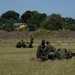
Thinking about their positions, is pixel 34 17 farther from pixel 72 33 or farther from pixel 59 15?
pixel 72 33

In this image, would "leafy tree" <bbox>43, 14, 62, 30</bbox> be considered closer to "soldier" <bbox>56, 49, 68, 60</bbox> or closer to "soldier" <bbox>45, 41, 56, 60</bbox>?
"soldier" <bbox>56, 49, 68, 60</bbox>

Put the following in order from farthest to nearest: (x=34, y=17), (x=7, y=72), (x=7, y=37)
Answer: (x=34, y=17) < (x=7, y=37) < (x=7, y=72)

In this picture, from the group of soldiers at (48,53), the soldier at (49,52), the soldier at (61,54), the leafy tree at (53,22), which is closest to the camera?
the soldier at (49,52)

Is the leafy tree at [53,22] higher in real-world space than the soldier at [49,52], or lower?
higher

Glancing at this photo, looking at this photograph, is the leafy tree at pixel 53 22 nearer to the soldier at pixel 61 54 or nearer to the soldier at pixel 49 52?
the soldier at pixel 61 54

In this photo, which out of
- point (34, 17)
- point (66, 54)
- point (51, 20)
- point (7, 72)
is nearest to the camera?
point (7, 72)

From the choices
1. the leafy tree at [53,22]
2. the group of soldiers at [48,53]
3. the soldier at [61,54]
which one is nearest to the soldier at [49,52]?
the group of soldiers at [48,53]

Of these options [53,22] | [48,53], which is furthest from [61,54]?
[53,22]

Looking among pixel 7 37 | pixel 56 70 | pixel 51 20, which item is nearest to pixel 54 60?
pixel 56 70

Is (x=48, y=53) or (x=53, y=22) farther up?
(x=53, y=22)

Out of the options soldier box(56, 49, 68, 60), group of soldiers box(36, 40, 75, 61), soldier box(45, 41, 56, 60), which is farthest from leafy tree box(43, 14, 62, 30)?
soldier box(45, 41, 56, 60)

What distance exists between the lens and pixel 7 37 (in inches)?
3563

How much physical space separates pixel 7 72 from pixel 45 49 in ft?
25.4

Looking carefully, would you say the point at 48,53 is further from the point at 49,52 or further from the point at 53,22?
the point at 53,22
